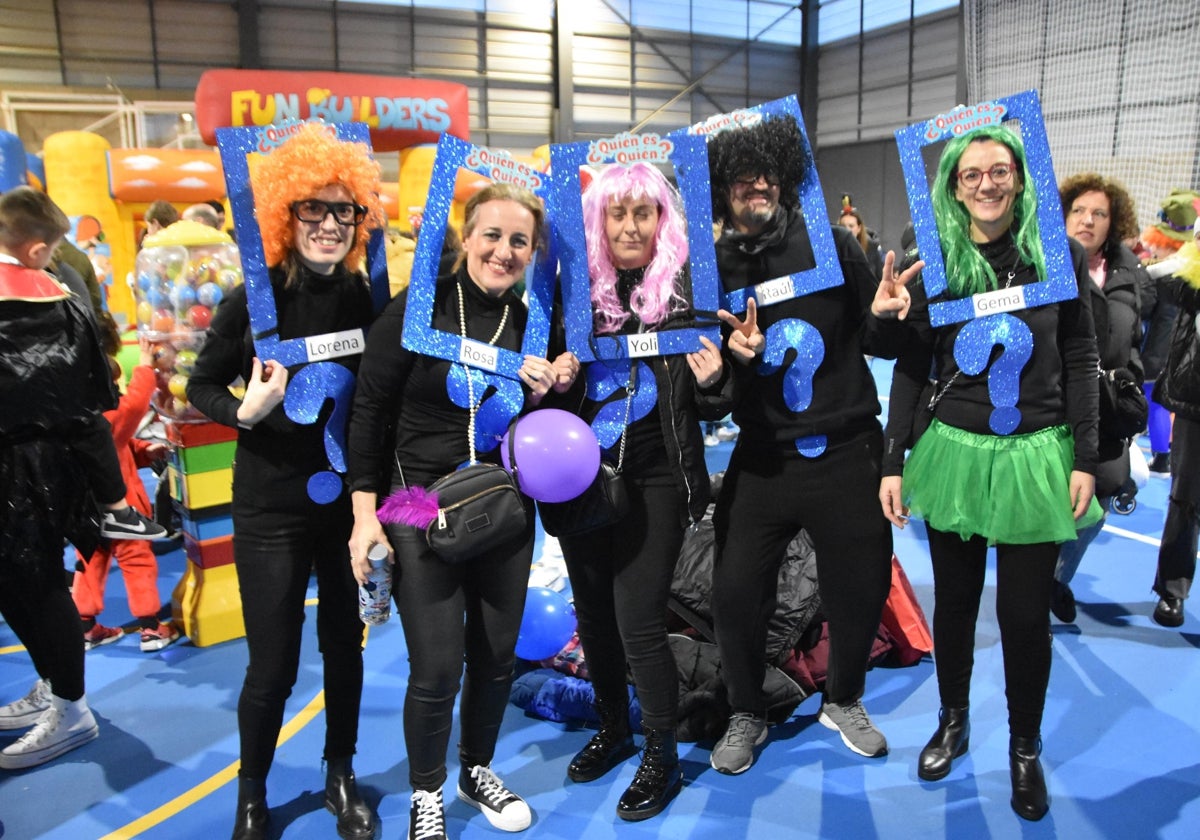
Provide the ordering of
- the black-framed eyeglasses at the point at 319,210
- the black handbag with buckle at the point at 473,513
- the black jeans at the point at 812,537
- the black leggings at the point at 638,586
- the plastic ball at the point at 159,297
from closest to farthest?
the black handbag with buckle at the point at 473,513 < the black-framed eyeglasses at the point at 319,210 < the black leggings at the point at 638,586 < the black jeans at the point at 812,537 < the plastic ball at the point at 159,297

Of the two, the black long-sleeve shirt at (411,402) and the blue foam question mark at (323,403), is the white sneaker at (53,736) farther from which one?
the black long-sleeve shirt at (411,402)

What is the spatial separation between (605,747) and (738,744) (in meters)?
0.43

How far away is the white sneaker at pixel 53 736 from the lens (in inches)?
109

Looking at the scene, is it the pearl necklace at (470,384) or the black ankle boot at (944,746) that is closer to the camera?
the pearl necklace at (470,384)

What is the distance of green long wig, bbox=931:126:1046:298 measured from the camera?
2.25 meters

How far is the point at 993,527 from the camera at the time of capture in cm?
231

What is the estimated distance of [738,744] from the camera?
274 centimetres

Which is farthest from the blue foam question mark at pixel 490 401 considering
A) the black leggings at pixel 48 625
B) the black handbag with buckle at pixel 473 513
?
the black leggings at pixel 48 625

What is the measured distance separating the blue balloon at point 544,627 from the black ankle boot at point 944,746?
4.26ft

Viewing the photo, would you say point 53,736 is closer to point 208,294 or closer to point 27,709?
point 27,709

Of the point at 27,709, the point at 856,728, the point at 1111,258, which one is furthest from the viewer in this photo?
the point at 1111,258

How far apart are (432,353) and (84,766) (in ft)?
6.41

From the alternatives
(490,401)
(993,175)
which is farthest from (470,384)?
(993,175)

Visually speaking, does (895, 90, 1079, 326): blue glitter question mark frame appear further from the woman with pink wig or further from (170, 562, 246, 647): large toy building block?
(170, 562, 246, 647): large toy building block
